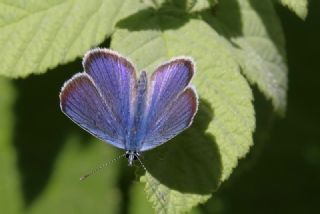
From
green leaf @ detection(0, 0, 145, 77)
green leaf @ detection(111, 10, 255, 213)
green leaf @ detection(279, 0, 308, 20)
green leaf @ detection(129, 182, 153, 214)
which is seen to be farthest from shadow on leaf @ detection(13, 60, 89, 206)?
green leaf @ detection(279, 0, 308, 20)

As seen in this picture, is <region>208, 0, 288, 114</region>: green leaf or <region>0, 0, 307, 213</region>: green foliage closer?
<region>0, 0, 307, 213</region>: green foliage

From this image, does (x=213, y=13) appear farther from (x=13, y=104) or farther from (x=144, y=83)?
(x=13, y=104)

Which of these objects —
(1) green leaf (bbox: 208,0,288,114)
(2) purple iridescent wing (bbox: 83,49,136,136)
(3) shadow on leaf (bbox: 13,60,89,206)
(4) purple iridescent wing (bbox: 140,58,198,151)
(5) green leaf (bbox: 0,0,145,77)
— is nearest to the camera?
(4) purple iridescent wing (bbox: 140,58,198,151)

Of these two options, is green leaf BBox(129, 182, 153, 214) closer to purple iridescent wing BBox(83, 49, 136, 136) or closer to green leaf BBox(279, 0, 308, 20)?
purple iridescent wing BBox(83, 49, 136, 136)

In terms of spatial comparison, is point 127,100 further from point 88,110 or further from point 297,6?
point 297,6

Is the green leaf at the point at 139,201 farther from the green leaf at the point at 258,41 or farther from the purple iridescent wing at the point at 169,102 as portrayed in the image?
the purple iridescent wing at the point at 169,102

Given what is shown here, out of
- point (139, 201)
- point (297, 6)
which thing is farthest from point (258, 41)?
point (139, 201)

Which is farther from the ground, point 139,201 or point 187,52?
point 187,52

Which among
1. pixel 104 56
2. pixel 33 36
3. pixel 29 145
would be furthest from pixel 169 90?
pixel 29 145
